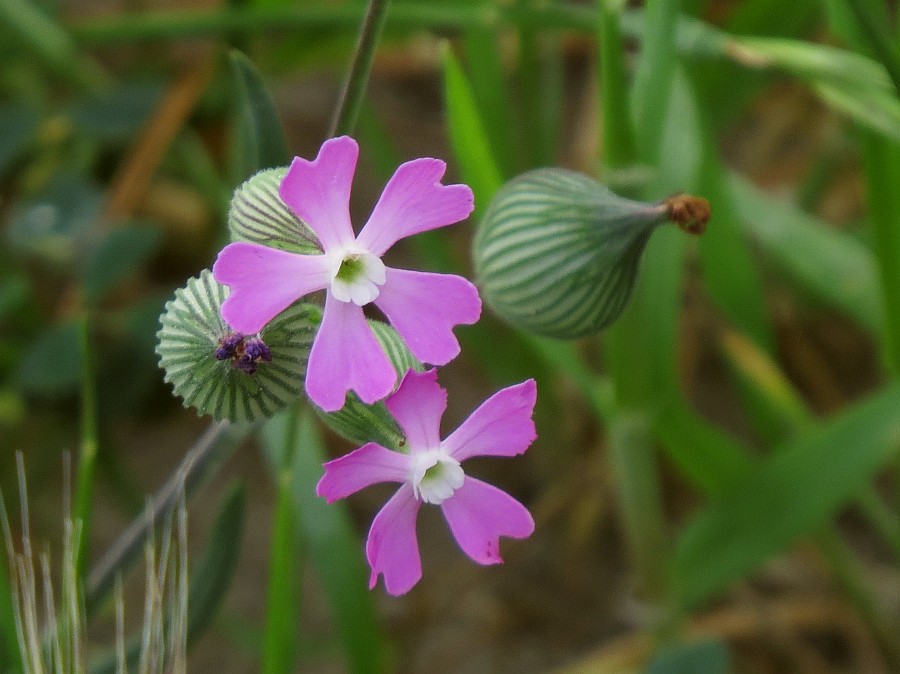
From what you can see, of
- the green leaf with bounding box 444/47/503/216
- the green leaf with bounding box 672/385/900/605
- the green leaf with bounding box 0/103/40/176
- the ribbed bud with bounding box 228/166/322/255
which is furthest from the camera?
the green leaf with bounding box 0/103/40/176

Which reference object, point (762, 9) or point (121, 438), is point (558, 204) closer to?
point (762, 9)

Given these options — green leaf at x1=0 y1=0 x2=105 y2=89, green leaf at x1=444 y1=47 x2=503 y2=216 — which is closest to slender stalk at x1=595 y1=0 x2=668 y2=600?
green leaf at x1=444 y1=47 x2=503 y2=216

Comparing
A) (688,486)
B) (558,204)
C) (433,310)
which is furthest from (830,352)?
(433,310)

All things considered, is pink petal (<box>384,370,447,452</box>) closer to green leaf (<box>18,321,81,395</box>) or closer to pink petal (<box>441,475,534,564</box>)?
pink petal (<box>441,475,534,564</box>)

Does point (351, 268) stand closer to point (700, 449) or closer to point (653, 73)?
point (653, 73)

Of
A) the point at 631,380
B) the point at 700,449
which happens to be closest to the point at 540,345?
the point at 631,380

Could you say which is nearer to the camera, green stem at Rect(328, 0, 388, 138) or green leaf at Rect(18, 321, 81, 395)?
green stem at Rect(328, 0, 388, 138)

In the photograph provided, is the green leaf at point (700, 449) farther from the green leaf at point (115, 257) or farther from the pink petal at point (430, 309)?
the green leaf at point (115, 257)
